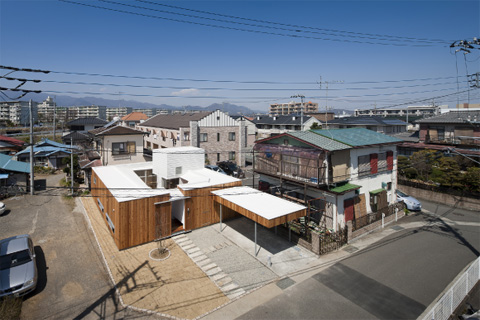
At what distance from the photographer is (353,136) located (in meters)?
17.2

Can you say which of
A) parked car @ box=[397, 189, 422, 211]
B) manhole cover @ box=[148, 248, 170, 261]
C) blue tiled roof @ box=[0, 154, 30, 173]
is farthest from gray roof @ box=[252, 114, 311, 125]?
manhole cover @ box=[148, 248, 170, 261]

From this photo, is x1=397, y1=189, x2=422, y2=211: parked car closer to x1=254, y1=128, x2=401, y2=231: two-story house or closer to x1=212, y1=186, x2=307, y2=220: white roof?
x1=254, y1=128, x2=401, y2=231: two-story house

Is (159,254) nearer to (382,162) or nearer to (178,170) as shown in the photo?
(178,170)

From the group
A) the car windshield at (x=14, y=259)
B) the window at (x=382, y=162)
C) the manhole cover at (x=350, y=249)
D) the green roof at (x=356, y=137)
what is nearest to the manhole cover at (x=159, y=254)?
the car windshield at (x=14, y=259)

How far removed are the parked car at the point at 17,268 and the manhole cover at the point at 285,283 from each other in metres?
9.05

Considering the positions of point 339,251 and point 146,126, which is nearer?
point 339,251

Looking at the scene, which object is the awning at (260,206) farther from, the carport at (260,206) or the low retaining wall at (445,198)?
the low retaining wall at (445,198)

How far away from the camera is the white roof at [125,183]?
13104 mm

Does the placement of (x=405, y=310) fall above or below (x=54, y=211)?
below

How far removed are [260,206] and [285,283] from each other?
3656 millimetres

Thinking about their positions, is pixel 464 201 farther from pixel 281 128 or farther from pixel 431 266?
pixel 281 128

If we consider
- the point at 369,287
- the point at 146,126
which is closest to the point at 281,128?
the point at 146,126

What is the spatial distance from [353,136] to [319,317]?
12035 mm

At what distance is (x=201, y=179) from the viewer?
16.5m
